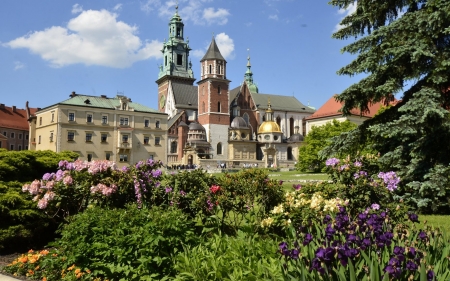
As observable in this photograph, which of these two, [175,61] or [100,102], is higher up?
[175,61]

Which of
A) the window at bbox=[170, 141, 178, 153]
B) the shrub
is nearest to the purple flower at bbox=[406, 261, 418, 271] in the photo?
the shrub

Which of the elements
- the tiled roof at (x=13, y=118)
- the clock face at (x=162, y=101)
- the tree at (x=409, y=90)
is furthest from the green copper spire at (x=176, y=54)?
the tree at (x=409, y=90)

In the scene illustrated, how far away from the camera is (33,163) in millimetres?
8719

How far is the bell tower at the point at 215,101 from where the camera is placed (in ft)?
218

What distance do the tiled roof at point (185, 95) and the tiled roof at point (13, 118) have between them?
85.4ft

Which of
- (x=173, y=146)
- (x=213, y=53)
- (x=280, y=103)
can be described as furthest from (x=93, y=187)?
(x=280, y=103)

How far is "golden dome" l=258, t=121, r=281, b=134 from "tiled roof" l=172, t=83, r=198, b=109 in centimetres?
1280

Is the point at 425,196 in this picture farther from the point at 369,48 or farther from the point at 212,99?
the point at 212,99

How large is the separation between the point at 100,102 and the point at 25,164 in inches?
1799

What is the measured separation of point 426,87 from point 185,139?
5589cm

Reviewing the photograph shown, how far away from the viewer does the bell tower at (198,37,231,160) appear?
6631cm

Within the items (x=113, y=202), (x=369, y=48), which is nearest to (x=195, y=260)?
(x=113, y=202)

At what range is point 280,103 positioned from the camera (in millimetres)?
82000

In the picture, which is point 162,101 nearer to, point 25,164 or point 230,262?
point 25,164
